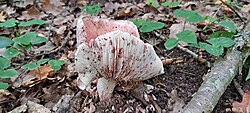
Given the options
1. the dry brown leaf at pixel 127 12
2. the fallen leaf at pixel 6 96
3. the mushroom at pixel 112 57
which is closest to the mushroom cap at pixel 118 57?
the mushroom at pixel 112 57

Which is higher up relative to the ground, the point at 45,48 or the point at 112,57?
the point at 112,57

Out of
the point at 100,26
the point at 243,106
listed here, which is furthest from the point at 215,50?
the point at 100,26

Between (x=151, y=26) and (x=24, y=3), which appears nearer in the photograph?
(x=151, y=26)

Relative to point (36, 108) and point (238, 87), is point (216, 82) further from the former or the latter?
point (36, 108)

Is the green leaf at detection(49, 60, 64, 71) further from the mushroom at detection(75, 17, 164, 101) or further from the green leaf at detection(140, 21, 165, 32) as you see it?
the green leaf at detection(140, 21, 165, 32)

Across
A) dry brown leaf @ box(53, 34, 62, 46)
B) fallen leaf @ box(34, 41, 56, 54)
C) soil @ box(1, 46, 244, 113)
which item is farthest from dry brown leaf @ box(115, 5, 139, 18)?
soil @ box(1, 46, 244, 113)

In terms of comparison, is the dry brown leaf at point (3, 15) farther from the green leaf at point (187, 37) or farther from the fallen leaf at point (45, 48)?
the green leaf at point (187, 37)
